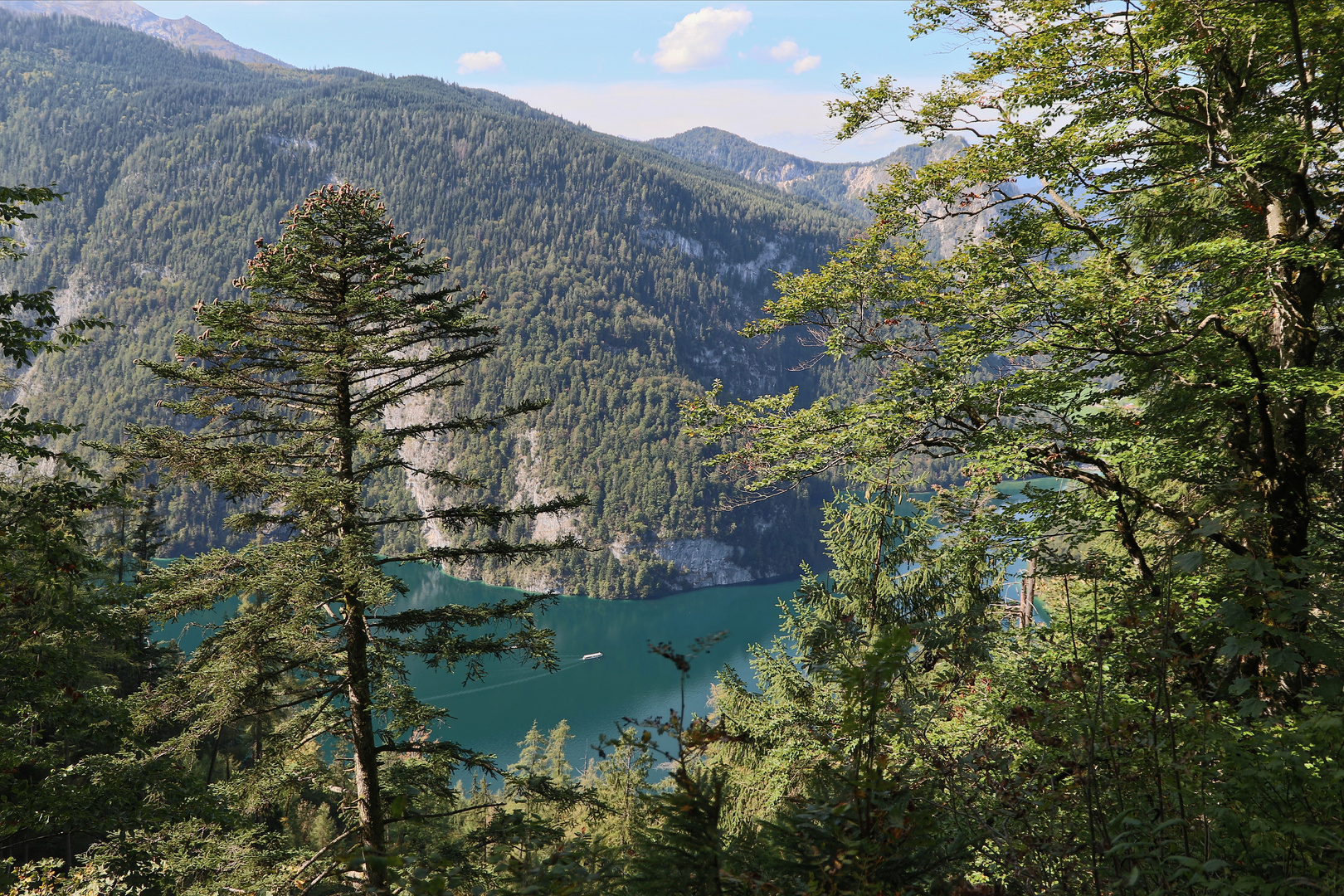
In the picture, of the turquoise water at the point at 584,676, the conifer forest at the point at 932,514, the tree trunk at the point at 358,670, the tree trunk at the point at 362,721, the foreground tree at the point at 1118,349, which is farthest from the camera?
the turquoise water at the point at 584,676

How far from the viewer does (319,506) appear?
7258 mm

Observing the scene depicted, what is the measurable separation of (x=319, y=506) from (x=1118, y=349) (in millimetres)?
7242

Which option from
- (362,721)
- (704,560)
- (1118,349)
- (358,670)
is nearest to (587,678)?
(362,721)

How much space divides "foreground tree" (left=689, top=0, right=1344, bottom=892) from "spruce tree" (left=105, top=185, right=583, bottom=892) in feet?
12.1

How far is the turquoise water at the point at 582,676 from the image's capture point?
169 ft

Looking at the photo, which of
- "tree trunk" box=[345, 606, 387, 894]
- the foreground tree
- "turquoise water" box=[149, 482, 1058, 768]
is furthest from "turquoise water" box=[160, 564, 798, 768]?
the foreground tree

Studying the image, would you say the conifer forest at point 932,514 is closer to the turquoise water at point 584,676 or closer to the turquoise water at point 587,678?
the turquoise water at point 587,678

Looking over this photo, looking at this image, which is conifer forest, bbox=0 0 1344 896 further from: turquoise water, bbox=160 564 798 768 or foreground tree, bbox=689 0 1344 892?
turquoise water, bbox=160 564 798 768

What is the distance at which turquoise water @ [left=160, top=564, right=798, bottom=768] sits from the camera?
5141 cm

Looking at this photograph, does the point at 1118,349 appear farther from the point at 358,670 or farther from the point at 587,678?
the point at 587,678

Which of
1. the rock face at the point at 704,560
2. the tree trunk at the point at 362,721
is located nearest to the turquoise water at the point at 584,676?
the rock face at the point at 704,560

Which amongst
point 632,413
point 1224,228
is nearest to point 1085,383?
point 1224,228

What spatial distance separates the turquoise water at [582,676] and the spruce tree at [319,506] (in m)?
23.8

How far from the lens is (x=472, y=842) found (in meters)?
5.70
